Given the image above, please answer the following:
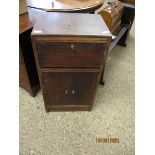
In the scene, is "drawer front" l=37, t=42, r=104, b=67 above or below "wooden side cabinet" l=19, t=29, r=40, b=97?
above

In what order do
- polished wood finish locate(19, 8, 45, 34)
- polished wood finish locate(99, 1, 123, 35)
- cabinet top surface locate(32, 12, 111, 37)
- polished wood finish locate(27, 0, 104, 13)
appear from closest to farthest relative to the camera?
cabinet top surface locate(32, 12, 111, 37), polished wood finish locate(19, 8, 45, 34), polished wood finish locate(27, 0, 104, 13), polished wood finish locate(99, 1, 123, 35)

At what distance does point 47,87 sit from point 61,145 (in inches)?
→ 18.6

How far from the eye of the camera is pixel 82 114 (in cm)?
147

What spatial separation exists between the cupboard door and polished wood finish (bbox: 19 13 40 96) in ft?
0.87

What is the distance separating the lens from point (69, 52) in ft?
3.19

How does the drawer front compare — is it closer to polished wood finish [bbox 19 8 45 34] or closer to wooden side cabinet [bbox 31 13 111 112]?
wooden side cabinet [bbox 31 13 111 112]

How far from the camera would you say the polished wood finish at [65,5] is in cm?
138

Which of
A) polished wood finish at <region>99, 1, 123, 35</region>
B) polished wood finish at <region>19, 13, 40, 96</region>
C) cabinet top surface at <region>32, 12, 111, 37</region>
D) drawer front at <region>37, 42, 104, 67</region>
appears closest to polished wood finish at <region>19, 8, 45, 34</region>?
Result: polished wood finish at <region>19, 13, 40, 96</region>

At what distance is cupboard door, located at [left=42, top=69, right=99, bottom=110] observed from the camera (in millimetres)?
1126

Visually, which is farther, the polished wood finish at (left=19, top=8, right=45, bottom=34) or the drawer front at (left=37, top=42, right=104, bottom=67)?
the polished wood finish at (left=19, top=8, right=45, bottom=34)

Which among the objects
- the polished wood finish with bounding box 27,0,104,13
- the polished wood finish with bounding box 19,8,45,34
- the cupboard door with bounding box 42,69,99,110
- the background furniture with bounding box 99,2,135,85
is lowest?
the cupboard door with bounding box 42,69,99,110

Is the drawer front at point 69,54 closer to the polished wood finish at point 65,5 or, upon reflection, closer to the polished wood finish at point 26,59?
the polished wood finish at point 26,59

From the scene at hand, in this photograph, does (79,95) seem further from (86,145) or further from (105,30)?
(105,30)

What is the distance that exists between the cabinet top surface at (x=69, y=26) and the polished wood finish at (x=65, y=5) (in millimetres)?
314
